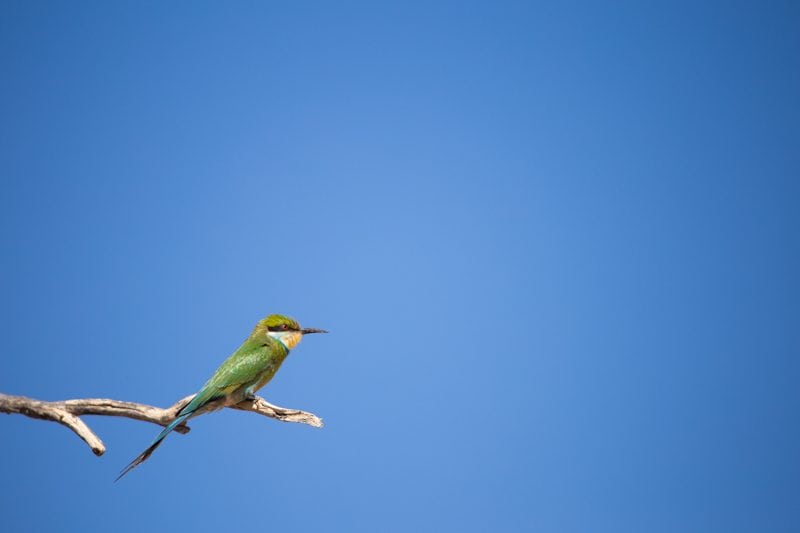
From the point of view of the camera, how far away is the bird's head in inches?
169

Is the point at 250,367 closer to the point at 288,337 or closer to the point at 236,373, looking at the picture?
Answer: the point at 236,373

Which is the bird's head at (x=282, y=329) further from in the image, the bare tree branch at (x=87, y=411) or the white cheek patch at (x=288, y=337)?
the bare tree branch at (x=87, y=411)

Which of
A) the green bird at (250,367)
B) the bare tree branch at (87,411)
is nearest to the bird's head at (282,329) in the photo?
the green bird at (250,367)

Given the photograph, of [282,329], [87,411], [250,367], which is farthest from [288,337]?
[87,411]

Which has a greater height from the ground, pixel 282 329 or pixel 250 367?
pixel 282 329

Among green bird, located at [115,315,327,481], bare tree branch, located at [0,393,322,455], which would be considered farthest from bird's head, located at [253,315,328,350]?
bare tree branch, located at [0,393,322,455]

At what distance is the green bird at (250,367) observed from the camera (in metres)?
3.59

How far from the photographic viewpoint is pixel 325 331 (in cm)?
438

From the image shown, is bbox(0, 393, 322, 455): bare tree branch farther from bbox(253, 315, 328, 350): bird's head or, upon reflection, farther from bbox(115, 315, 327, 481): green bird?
bbox(253, 315, 328, 350): bird's head

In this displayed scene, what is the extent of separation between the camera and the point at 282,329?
14.1 ft

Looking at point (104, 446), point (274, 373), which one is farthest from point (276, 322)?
point (104, 446)

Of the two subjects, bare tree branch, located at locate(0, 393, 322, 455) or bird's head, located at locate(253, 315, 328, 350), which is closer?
bare tree branch, located at locate(0, 393, 322, 455)

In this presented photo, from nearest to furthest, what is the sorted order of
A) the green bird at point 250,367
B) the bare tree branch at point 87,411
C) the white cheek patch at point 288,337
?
the bare tree branch at point 87,411 < the green bird at point 250,367 < the white cheek patch at point 288,337

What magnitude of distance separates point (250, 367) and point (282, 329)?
1.32 ft
